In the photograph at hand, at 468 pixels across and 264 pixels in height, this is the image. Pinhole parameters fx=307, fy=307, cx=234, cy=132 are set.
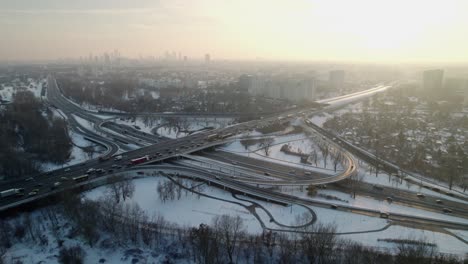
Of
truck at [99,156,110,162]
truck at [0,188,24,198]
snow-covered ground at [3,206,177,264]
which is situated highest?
truck at [99,156,110,162]

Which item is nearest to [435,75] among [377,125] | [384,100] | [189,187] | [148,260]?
[384,100]

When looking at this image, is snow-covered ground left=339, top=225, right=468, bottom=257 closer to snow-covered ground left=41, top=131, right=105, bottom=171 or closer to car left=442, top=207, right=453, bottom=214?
car left=442, top=207, right=453, bottom=214

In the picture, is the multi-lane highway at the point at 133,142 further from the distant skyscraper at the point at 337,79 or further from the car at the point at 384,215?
the distant skyscraper at the point at 337,79

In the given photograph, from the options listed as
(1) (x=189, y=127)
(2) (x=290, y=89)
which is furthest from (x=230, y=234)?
(2) (x=290, y=89)

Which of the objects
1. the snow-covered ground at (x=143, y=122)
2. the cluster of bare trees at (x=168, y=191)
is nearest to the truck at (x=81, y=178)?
the cluster of bare trees at (x=168, y=191)

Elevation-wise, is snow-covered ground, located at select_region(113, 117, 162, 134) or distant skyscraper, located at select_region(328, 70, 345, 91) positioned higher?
distant skyscraper, located at select_region(328, 70, 345, 91)

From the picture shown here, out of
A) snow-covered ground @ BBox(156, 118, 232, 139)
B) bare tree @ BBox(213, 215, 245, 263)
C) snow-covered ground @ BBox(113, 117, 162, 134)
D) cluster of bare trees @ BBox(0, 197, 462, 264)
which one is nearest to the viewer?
cluster of bare trees @ BBox(0, 197, 462, 264)

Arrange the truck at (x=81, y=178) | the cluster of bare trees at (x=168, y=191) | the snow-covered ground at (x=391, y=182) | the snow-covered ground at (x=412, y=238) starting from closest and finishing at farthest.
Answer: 1. the snow-covered ground at (x=412, y=238)
2. the cluster of bare trees at (x=168, y=191)
3. the snow-covered ground at (x=391, y=182)
4. the truck at (x=81, y=178)

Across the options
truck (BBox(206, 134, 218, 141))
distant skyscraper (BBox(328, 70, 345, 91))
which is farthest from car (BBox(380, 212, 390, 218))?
distant skyscraper (BBox(328, 70, 345, 91))
